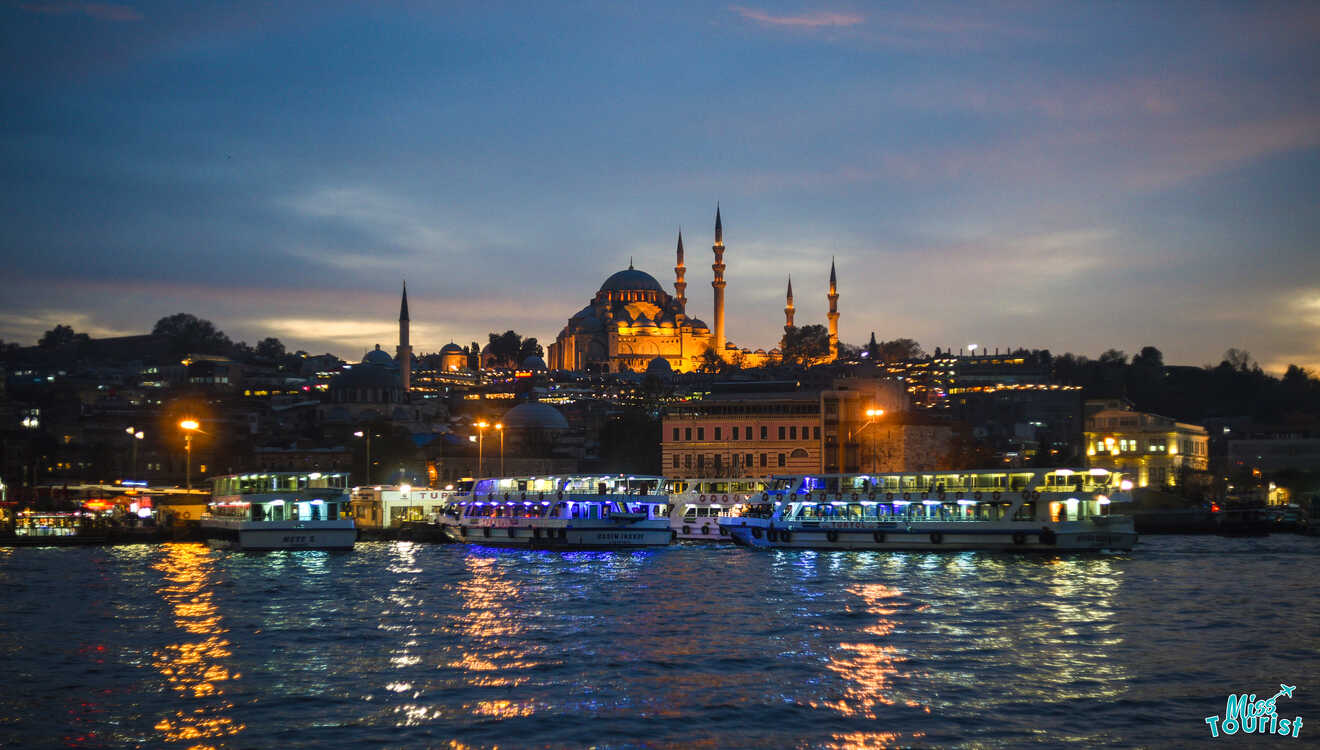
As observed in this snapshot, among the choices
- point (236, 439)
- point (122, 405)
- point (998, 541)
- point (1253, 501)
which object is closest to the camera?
point (998, 541)

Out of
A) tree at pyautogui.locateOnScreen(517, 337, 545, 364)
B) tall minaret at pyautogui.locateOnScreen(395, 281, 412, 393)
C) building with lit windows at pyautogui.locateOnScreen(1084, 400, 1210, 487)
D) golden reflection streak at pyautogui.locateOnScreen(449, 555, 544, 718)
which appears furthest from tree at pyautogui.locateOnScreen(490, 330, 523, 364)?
golden reflection streak at pyautogui.locateOnScreen(449, 555, 544, 718)

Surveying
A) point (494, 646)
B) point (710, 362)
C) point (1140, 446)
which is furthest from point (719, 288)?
point (494, 646)

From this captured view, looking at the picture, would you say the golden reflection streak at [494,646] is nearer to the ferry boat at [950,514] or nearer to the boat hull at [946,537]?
the boat hull at [946,537]

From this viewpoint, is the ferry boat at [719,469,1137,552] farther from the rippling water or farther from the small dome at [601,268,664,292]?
the small dome at [601,268,664,292]

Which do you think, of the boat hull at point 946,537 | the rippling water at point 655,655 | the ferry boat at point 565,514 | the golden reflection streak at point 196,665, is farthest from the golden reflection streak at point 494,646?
the boat hull at point 946,537

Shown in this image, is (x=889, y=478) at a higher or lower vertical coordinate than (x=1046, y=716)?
higher

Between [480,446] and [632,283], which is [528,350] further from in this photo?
[480,446]

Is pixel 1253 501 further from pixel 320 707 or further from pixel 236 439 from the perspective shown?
pixel 236 439

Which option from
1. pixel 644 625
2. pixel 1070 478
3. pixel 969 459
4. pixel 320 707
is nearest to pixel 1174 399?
pixel 969 459
